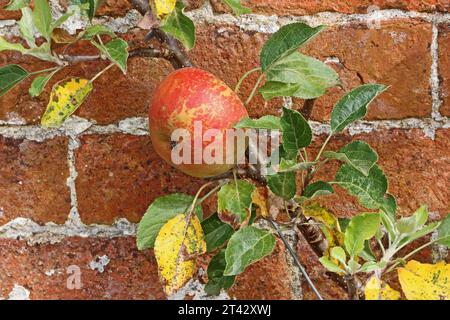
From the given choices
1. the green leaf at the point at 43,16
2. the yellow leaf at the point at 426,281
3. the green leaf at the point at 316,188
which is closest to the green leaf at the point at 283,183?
the green leaf at the point at 316,188

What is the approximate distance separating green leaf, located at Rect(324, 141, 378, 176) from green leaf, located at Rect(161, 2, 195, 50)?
0.16m

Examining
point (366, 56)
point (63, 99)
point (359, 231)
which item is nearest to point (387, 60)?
point (366, 56)

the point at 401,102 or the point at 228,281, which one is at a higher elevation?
the point at 401,102

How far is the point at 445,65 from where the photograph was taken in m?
0.74

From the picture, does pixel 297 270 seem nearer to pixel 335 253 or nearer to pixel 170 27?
pixel 335 253

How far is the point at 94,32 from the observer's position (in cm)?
60

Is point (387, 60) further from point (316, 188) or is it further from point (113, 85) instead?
point (113, 85)

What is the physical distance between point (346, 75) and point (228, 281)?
10.5 inches

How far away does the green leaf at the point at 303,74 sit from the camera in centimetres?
64

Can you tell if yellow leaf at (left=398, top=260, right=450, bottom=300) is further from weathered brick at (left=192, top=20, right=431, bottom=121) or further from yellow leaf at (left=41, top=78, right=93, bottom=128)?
yellow leaf at (left=41, top=78, right=93, bottom=128)

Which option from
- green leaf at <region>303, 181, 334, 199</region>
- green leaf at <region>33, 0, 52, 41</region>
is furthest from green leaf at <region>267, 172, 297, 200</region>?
green leaf at <region>33, 0, 52, 41</region>

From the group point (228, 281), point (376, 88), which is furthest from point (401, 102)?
point (228, 281)

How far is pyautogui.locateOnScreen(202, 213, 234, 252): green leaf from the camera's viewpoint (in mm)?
690

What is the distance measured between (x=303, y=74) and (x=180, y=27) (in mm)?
130
